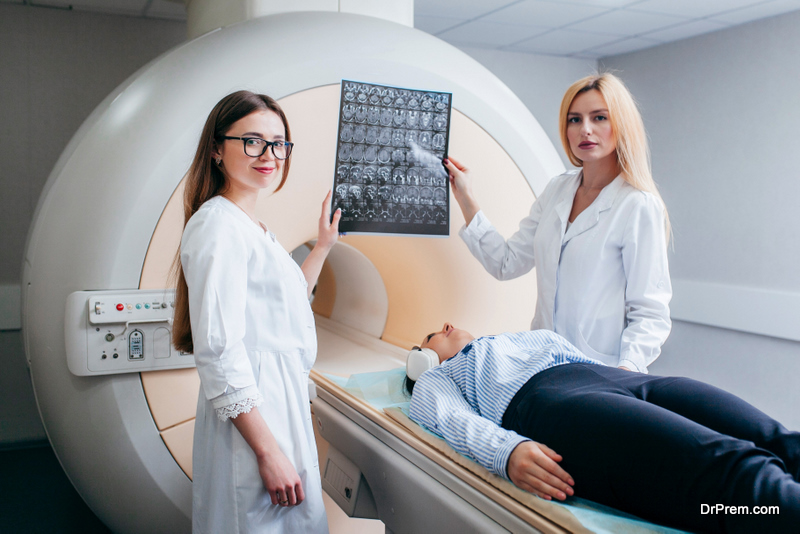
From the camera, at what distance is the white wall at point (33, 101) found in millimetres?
2777

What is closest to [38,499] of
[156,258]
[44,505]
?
[44,505]

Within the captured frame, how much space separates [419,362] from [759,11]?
292 cm

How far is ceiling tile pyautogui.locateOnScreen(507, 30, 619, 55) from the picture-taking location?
367 centimetres

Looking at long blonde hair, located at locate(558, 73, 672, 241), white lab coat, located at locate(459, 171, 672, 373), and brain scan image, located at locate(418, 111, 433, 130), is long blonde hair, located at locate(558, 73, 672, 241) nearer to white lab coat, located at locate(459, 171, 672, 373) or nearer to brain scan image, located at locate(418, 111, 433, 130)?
white lab coat, located at locate(459, 171, 672, 373)

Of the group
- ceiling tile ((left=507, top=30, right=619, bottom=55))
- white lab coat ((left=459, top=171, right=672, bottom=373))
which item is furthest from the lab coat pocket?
ceiling tile ((left=507, top=30, right=619, bottom=55))

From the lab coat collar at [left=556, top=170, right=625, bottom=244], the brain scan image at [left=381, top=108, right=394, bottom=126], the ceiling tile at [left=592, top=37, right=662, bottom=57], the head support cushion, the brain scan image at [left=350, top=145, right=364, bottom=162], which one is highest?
the ceiling tile at [left=592, top=37, right=662, bottom=57]

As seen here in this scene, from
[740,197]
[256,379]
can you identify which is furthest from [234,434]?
[740,197]


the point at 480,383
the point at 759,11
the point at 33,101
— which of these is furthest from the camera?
the point at 759,11

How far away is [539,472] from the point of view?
97 centimetres

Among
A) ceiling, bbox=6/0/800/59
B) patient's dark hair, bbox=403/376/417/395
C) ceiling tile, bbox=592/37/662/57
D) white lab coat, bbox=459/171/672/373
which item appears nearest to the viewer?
white lab coat, bbox=459/171/672/373

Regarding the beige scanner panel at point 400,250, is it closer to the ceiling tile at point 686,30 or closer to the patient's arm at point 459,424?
the patient's arm at point 459,424

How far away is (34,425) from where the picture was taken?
2912 mm

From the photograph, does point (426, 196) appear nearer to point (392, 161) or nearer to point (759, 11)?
point (392, 161)

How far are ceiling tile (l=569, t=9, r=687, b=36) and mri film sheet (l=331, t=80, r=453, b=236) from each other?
2.06 meters
